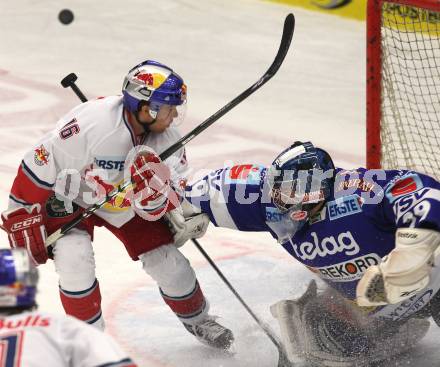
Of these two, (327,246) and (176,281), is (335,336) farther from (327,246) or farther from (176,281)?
(176,281)

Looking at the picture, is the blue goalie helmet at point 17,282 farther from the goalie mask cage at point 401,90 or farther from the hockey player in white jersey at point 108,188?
the goalie mask cage at point 401,90

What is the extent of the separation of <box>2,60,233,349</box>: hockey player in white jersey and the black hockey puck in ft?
15.2

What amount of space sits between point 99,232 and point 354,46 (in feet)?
11.7

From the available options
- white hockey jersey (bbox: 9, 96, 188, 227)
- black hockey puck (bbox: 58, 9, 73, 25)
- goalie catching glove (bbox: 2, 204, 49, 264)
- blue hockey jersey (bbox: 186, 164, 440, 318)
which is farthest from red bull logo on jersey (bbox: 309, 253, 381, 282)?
black hockey puck (bbox: 58, 9, 73, 25)

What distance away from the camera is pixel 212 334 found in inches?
148

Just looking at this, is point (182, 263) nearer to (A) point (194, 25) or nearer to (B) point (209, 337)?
(B) point (209, 337)

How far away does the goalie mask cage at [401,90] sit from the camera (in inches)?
183

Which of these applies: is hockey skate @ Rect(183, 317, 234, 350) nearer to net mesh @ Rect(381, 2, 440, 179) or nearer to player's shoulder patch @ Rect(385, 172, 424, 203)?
player's shoulder patch @ Rect(385, 172, 424, 203)

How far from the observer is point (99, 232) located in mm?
4848

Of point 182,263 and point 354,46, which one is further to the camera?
point 354,46

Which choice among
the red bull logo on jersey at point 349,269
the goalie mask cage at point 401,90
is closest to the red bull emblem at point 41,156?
the red bull logo on jersey at point 349,269

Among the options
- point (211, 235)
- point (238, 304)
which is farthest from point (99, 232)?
point (238, 304)

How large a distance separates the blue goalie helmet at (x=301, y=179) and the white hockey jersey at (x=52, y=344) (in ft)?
4.29

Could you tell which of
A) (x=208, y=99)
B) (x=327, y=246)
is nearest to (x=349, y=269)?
(x=327, y=246)
